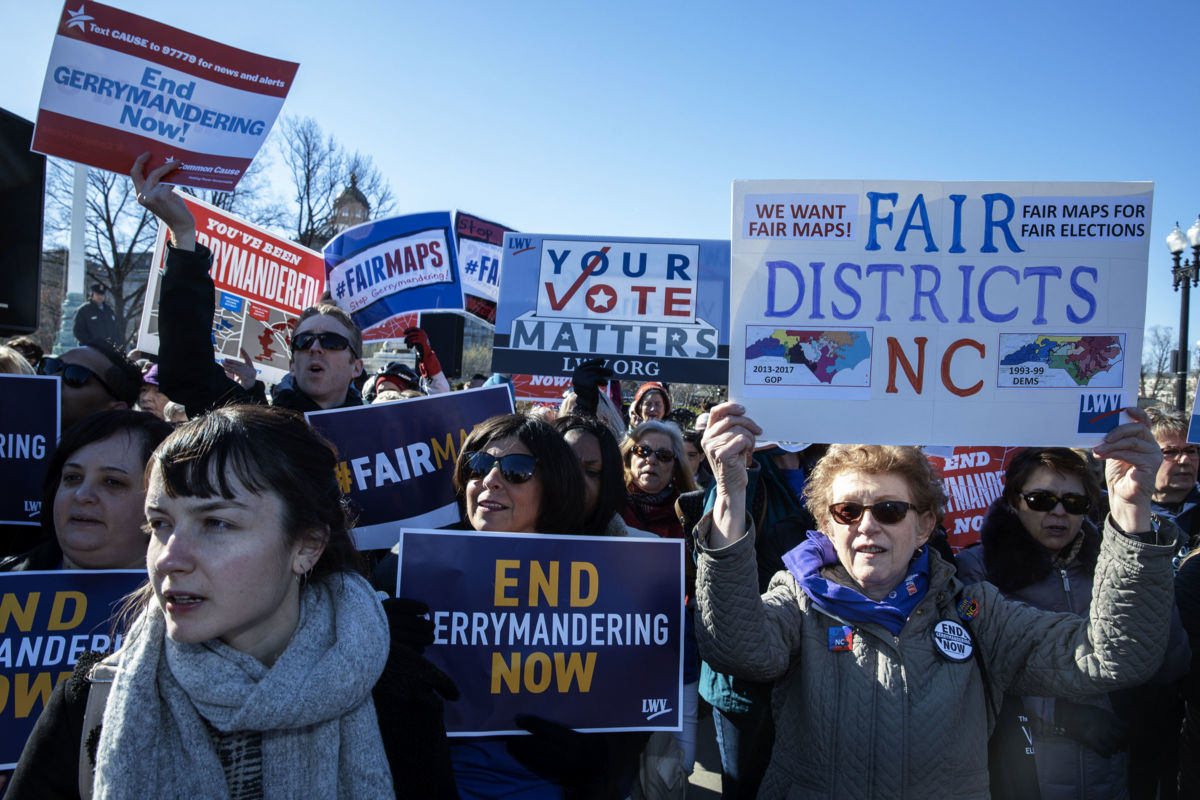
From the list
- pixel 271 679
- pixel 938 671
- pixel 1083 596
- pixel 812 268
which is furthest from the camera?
pixel 1083 596

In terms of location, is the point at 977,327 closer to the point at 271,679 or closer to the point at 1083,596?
the point at 1083,596

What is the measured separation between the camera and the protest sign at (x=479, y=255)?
10047 mm

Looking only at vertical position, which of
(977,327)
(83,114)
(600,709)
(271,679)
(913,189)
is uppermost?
(83,114)

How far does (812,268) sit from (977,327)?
1.97ft

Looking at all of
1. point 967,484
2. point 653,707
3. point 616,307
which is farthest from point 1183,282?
point 653,707

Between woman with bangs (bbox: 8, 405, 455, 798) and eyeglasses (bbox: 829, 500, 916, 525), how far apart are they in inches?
54.2

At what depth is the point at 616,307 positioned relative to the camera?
4.70 meters

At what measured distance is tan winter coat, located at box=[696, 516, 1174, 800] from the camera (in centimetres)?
215

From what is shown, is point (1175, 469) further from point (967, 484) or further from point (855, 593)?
point (855, 593)

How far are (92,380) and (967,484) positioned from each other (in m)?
5.02

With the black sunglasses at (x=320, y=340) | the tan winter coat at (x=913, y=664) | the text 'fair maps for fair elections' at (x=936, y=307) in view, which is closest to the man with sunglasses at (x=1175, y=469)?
the text 'fair maps for fair elections' at (x=936, y=307)

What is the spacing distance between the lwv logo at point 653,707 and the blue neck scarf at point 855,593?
1.95 ft

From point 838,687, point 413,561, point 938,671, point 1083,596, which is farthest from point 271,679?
point 1083,596

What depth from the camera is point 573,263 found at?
15.7ft
